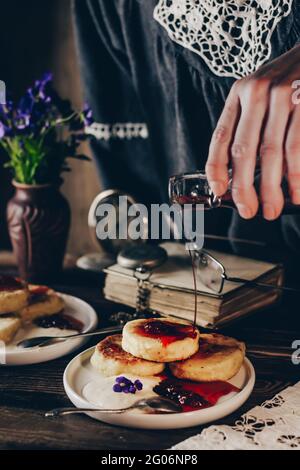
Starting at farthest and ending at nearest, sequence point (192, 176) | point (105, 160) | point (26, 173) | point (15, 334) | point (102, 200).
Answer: point (105, 160) < point (102, 200) < point (26, 173) < point (15, 334) < point (192, 176)

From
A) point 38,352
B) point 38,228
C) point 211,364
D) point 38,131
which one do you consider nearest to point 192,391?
point 211,364

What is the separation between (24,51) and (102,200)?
76 cm

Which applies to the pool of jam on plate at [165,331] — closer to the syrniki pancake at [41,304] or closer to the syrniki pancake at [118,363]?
the syrniki pancake at [118,363]

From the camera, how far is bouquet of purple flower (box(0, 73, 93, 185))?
1729 mm

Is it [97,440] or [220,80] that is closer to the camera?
[97,440]

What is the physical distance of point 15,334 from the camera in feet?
4.65

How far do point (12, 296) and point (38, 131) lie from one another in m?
0.53

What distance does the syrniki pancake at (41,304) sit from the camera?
1.47 m

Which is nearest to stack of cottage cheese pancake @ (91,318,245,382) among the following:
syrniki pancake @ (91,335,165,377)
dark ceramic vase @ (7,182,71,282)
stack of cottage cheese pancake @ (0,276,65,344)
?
syrniki pancake @ (91,335,165,377)

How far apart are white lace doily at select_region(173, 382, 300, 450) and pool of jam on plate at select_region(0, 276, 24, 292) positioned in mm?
579

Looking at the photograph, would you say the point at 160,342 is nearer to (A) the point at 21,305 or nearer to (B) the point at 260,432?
(B) the point at 260,432

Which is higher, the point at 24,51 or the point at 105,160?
the point at 24,51
